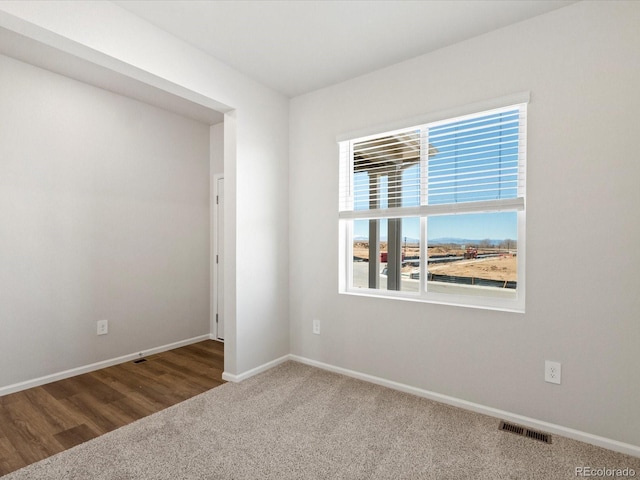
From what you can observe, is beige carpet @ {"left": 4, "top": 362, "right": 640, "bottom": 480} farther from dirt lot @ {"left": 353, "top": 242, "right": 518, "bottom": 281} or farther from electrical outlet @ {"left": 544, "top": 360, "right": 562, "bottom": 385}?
dirt lot @ {"left": 353, "top": 242, "right": 518, "bottom": 281}

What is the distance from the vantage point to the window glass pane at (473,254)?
2.57 meters

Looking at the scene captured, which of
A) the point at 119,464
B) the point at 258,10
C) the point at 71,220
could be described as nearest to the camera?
the point at 119,464

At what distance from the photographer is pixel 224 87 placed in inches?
118

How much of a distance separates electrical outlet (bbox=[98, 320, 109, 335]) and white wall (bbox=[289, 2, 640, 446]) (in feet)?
9.00

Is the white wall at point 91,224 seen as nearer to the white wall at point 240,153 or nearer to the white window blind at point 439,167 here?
the white wall at point 240,153

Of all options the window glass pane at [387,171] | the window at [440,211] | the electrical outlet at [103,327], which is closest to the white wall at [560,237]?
the window at [440,211]

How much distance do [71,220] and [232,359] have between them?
198cm

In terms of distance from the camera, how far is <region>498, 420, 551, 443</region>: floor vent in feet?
7.29

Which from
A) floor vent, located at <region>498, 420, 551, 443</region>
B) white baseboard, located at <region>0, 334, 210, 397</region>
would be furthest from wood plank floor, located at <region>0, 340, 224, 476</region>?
floor vent, located at <region>498, 420, 551, 443</region>

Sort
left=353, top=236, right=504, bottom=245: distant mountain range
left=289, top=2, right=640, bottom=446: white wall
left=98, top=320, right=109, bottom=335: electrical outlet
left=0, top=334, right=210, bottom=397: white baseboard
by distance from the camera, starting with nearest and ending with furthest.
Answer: left=289, top=2, right=640, bottom=446: white wall
left=353, top=236, right=504, bottom=245: distant mountain range
left=0, top=334, right=210, bottom=397: white baseboard
left=98, top=320, right=109, bottom=335: electrical outlet

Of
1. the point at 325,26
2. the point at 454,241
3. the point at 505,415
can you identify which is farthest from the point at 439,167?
the point at 505,415

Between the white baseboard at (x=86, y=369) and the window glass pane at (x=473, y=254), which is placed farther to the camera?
the white baseboard at (x=86, y=369)

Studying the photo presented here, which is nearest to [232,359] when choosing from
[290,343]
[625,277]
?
[290,343]

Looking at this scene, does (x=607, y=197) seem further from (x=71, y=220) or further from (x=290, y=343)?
(x=71, y=220)
